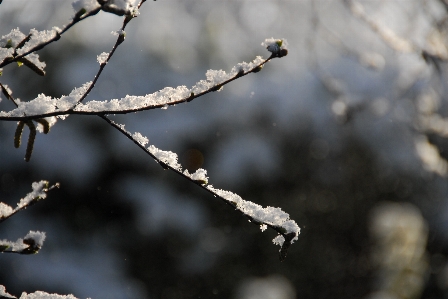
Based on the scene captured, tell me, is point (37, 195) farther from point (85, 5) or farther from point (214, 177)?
point (214, 177)

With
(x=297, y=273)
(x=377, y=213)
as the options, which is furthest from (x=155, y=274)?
(x=377, y=213)

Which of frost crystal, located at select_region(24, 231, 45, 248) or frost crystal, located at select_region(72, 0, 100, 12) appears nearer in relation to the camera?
frost crystal, located at select_region(72, 0, 100, 12)

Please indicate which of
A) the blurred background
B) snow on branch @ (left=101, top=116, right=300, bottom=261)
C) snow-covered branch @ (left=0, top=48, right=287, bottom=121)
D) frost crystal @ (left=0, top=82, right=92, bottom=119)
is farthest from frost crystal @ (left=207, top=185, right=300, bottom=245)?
the blurred background

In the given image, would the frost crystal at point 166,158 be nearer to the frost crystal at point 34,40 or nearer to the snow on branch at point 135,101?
the snow on branch at point 135,101

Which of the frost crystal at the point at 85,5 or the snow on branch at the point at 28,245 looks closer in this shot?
the frost crystal at the point at 85,5

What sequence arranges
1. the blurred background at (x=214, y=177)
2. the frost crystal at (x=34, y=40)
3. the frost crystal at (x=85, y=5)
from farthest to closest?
the blurred background at (x=214, y=177) < the frost crystal at (x=34, y=40) < the frost crystal at (x=85, y=5)

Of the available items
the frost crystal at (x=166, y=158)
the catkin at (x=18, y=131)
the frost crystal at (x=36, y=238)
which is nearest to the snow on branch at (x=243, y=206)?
the frost crystal at (x=166, y=158)

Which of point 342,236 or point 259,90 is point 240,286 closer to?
point 342,236

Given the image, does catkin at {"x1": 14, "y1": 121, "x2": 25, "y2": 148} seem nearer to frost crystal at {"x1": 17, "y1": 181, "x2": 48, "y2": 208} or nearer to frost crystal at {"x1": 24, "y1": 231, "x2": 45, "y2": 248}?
frost crystal at {"x1": 17, "y1": 181, "x2": 48, "y2": 208}

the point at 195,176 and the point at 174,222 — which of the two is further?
the point at 174,222
